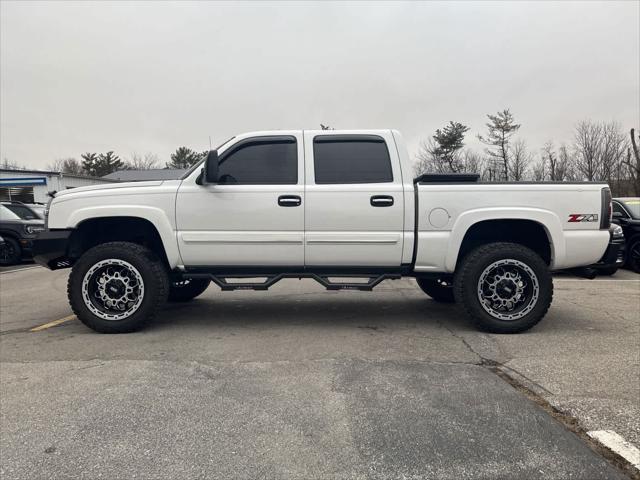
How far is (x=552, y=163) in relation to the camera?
4306 cm

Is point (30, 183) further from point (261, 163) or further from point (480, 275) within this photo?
point (480, 275)

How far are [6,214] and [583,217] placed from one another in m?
14.1

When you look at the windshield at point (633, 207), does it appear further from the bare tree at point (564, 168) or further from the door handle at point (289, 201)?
the bare tree at point (564, 168)

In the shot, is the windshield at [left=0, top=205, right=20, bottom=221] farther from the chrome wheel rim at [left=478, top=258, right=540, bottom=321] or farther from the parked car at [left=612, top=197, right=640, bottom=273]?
the parked car at [left=612, top=197, right=640, bottom=273]

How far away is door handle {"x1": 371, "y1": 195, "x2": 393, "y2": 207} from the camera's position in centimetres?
473

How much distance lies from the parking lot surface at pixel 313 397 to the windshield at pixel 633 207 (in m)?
5.95

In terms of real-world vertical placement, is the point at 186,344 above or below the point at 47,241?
below

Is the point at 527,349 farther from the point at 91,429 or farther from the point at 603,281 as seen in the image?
the point at 603,281

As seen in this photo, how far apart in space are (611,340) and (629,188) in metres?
37.4

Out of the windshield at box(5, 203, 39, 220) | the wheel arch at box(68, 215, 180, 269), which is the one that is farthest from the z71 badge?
the windshield at box(5, 203, 39, 220)

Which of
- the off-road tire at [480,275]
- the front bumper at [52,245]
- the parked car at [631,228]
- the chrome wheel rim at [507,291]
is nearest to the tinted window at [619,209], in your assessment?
the parked car at [631,228]

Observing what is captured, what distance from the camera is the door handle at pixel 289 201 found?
4.79 meters

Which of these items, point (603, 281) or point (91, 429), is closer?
point (91, 429)

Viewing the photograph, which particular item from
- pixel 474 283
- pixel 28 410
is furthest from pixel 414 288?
pixel 28 410
